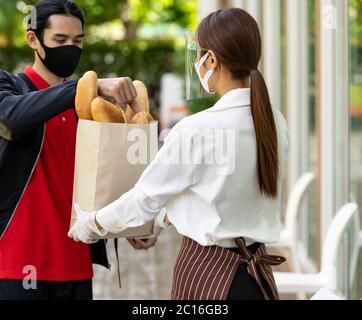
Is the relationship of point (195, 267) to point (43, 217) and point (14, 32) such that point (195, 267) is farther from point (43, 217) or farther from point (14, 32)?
point (14, 32)

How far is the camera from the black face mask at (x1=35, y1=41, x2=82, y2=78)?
2.84m

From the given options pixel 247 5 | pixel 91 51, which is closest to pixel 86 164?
pixel 247 5

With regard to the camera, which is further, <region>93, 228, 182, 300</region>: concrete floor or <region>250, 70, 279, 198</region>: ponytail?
<region>93, 228, 182, 300</region>: concrete floor

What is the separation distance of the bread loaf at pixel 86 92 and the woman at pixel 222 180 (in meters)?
0.30

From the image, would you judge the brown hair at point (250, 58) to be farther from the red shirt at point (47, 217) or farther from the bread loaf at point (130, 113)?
the red shirt at point (47, 217)

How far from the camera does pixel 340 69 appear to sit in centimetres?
511

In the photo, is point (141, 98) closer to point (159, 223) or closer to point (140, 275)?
point (159, 223)

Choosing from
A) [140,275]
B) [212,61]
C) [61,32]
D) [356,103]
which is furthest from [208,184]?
[140,275]

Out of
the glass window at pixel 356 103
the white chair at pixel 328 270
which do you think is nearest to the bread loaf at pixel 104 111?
the white chair at pixel 328 270

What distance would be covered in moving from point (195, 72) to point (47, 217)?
65 centimetres

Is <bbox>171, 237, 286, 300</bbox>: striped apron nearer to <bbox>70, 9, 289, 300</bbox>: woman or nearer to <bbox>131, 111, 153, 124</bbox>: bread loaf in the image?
<bbox>70, 9, 289, 300</bbox>: woman

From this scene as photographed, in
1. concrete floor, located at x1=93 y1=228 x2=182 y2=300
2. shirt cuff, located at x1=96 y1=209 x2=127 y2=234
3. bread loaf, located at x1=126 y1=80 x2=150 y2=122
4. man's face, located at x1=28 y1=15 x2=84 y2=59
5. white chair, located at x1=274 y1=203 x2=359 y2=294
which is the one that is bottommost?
concrete floor, located at x1=93 y1=228 x2=182 y2=300

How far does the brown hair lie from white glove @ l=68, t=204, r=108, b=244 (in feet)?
1.56

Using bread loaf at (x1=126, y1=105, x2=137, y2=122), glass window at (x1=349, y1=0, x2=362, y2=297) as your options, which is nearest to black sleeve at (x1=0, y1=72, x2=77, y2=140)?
bread loaf at (x1=126, y1=105, x2=137, y2=122)
